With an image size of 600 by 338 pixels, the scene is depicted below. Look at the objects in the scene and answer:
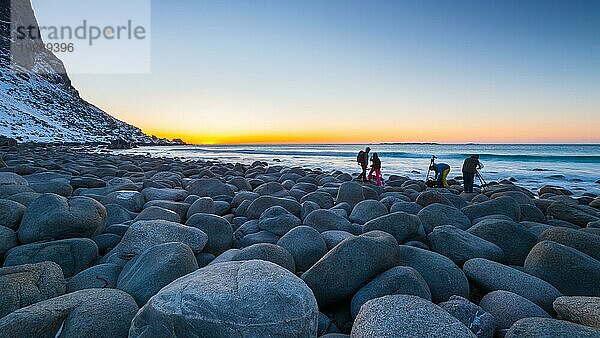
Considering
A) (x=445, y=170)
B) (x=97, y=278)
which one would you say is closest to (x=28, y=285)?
(x=97, y=278)

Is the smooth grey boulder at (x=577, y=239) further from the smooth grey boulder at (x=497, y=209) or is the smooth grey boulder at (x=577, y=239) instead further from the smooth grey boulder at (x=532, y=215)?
the smooth grey boulder at (x=532, y=215)

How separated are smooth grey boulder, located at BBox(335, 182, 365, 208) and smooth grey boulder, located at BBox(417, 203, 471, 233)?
2.11 m

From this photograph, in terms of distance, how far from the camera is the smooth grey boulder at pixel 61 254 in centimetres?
355

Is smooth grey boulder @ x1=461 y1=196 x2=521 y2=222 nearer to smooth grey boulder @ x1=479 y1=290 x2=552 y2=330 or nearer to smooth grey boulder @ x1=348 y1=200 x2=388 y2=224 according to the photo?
smooth grey boulder @ x1=348 y1=200 x2=388 y2=224

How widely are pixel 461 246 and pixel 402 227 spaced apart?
0.70 m

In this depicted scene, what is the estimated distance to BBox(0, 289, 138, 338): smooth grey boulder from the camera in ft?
7.11

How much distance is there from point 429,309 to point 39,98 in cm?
10156

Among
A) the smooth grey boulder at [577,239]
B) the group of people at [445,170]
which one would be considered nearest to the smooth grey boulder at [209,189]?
the smooth grey boulder at [577,239]

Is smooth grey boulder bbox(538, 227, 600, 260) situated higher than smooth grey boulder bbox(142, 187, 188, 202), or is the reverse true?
smooth grey boulder bbox(538, 227, 600, 260)

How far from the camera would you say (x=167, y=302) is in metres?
2.03

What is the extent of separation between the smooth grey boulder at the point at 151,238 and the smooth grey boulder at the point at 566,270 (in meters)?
Result: 3.49

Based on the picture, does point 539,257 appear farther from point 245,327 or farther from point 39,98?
point 39,98

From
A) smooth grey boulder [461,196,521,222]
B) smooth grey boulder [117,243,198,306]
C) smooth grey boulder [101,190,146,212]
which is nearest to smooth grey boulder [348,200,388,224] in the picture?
smooth grey boulder [461,196,521,222]

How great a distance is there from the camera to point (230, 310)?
77.3 inches
